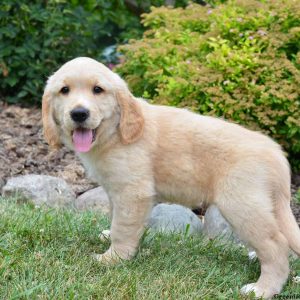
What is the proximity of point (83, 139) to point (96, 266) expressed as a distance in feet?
3.03

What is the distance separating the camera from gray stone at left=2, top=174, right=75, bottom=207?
6.57m

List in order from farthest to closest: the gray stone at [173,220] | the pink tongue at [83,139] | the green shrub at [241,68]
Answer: the green shrub at [241,68] < the gray stone at [173,220] < the pink tongue at [83,139]

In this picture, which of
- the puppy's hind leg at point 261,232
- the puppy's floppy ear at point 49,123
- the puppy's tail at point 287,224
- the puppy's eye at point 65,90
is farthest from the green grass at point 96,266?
the puppy's eye at point 65,90

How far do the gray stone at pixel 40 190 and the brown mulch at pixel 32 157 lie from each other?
420 millimetres

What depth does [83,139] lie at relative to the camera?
4.59 metres

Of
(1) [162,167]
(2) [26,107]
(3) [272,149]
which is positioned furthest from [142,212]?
(2) [26,107]

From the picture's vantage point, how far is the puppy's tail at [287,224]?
468 centimetres

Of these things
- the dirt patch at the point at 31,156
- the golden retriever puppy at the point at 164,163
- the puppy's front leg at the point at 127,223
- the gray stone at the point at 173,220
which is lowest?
the dirt patch at the point at 31,156

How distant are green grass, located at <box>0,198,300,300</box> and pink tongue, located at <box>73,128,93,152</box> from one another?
789 millimetres

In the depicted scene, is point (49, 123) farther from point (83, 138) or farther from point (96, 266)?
point (96, 266)

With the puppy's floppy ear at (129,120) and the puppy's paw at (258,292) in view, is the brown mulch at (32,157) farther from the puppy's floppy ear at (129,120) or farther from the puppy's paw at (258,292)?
the puppy's floppy ear at (129,120)

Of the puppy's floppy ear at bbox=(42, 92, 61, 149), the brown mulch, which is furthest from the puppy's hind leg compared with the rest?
the brown mulch

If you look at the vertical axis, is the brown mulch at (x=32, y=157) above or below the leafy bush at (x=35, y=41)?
below

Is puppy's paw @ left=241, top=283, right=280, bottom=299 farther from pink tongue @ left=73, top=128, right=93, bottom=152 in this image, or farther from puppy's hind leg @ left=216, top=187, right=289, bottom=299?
pink tongue @ left=73, top=128, right=93, bottom=152
